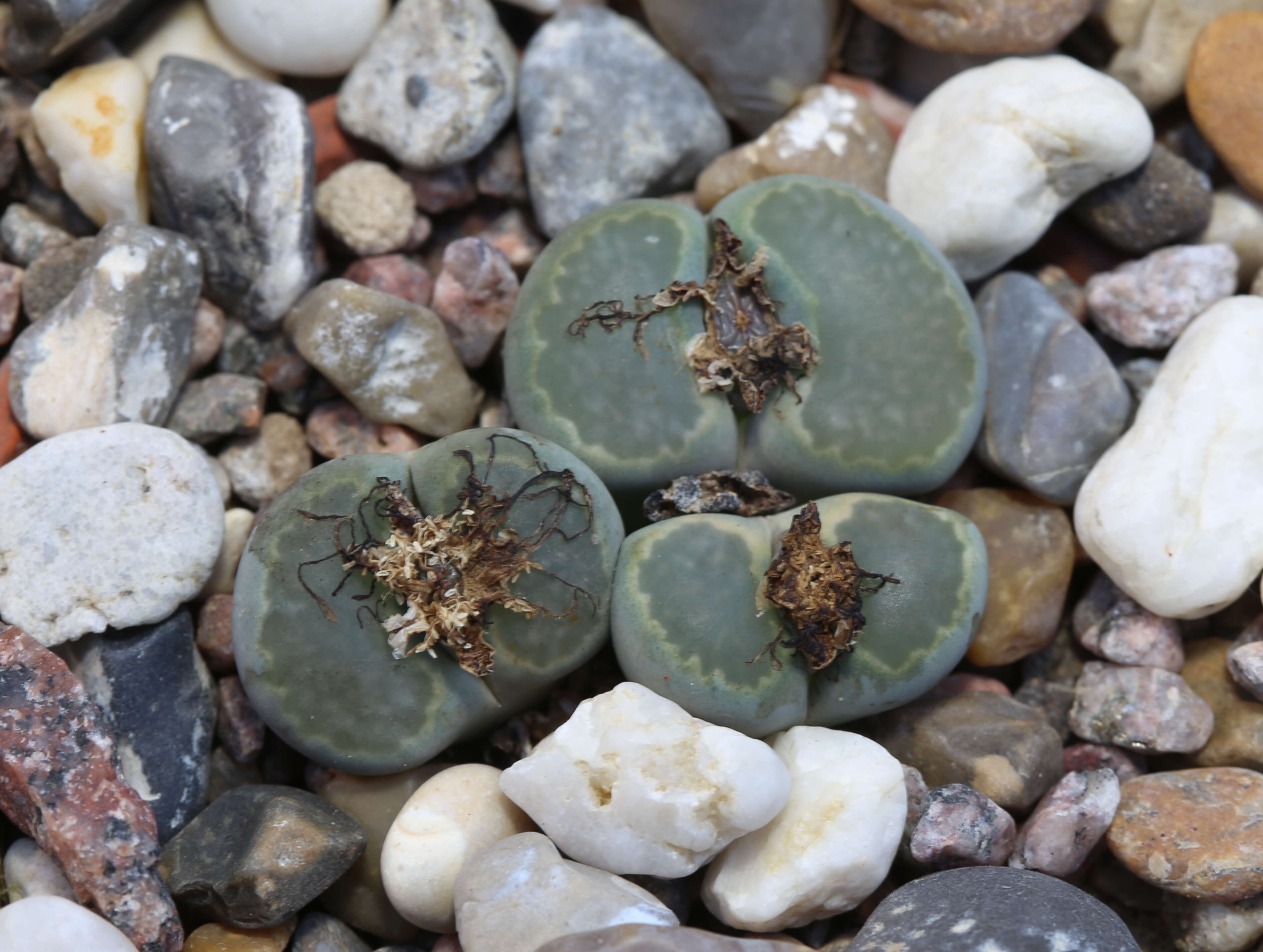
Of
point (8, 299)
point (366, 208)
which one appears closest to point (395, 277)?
point (366, 208)

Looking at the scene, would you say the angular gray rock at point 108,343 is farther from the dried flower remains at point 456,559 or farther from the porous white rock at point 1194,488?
the porous white rock at point 1194,488

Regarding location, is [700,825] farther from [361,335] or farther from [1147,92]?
[1147,92]

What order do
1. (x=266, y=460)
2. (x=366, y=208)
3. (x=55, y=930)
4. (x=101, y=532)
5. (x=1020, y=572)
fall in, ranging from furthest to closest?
(x=366, y=208), (x=266, y=460), (x=1020, y=572), (x=101, y=532), (x=55, y=930)

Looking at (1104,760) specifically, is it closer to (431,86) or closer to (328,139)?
(431,86)

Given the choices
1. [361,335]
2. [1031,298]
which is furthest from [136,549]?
[1031,298]

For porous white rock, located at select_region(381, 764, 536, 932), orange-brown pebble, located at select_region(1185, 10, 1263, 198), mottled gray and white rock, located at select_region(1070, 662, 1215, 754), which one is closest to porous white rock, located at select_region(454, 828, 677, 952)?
porous white rock, located at select_region(381, 764, 536, 932)

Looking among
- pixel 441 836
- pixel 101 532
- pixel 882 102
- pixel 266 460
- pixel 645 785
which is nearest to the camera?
pixel 645 785
